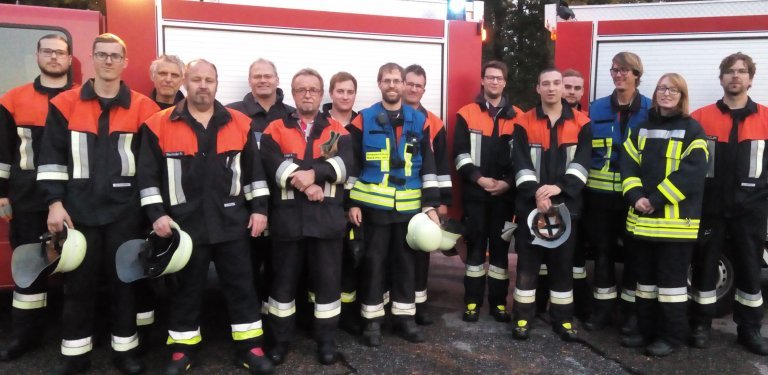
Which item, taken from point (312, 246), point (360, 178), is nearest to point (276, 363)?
point (312, 246)

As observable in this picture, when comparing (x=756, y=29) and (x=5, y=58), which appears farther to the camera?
(x=756, y=29)

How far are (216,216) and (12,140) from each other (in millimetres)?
1298

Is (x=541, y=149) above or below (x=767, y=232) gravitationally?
above

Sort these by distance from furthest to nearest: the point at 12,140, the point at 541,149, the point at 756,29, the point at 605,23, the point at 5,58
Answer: the point at 605,23 < the point at 756,29 < the point at 541,149 < the point at 5,58 < the point at 12,140

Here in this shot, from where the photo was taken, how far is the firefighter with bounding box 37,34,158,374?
10.6 ft

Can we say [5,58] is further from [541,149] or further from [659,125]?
[659,125]

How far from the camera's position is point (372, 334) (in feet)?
13.1

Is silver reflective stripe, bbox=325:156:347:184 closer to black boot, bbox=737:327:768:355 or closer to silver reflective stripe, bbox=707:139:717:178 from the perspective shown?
silver reflective stripe, bbox=707:139:717:178

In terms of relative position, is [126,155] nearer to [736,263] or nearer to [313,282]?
[313,282]

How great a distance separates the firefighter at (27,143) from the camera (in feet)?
11.3

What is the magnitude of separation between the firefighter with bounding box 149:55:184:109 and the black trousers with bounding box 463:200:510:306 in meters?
2.11

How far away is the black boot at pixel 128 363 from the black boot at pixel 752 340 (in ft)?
12.4

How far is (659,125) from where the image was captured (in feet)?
12.6

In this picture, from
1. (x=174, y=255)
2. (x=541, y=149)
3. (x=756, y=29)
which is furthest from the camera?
(x=756, y=29)
